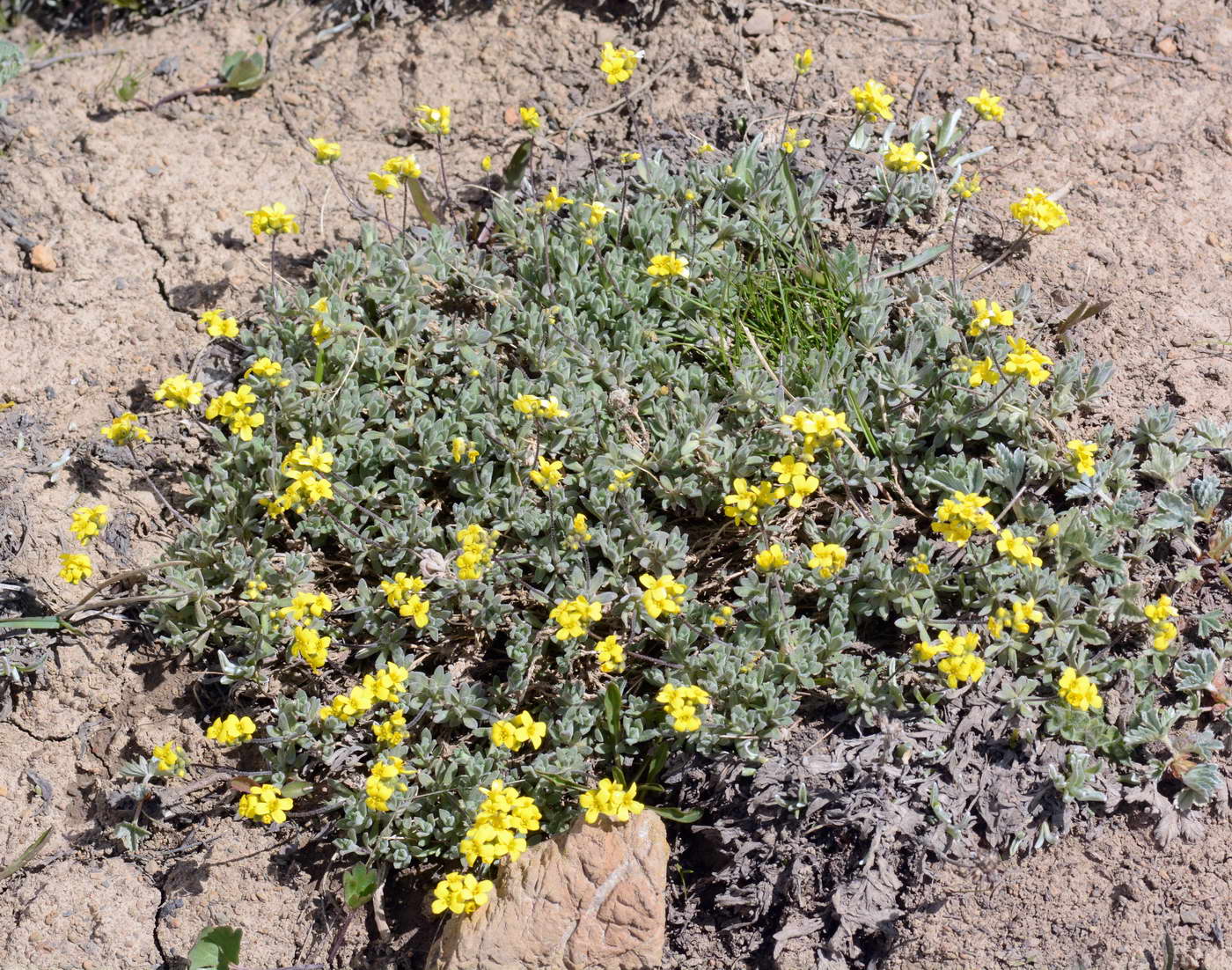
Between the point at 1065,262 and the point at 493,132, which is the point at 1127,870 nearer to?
the point at 1065,262

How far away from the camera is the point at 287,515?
4055mm

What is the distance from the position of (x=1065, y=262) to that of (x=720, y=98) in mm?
1841

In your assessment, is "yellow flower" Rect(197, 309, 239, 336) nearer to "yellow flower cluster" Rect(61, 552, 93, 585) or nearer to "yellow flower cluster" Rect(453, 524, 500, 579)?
"yellow flower cluster" Rect(61, 552, 93, 585)

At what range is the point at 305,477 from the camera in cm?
347

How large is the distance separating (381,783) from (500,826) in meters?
0.43

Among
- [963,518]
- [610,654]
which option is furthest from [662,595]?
[963,518]

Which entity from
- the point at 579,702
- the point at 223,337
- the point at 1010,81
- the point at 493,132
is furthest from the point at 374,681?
the point at 1010,81

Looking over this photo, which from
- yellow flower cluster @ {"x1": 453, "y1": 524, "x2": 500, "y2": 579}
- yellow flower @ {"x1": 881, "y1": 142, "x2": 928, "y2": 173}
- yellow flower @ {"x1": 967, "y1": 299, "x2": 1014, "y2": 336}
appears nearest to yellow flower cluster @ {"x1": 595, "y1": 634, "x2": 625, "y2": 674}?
yellow flower cluster @ {"x1": 453, "y1": 524, "x2": 500, "y2": 579}

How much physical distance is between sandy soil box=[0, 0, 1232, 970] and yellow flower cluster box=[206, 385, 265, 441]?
2.04 feet

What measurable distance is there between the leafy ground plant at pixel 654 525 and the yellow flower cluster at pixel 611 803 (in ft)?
0.04

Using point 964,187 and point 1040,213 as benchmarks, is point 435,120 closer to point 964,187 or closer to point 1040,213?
point 964,187

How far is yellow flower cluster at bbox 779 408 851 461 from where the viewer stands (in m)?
3.28

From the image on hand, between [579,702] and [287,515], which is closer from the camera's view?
[579,702]

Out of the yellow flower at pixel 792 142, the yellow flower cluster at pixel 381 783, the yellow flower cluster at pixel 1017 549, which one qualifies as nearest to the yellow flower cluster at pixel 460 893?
the yellow flower cluster at pixel 381 783
